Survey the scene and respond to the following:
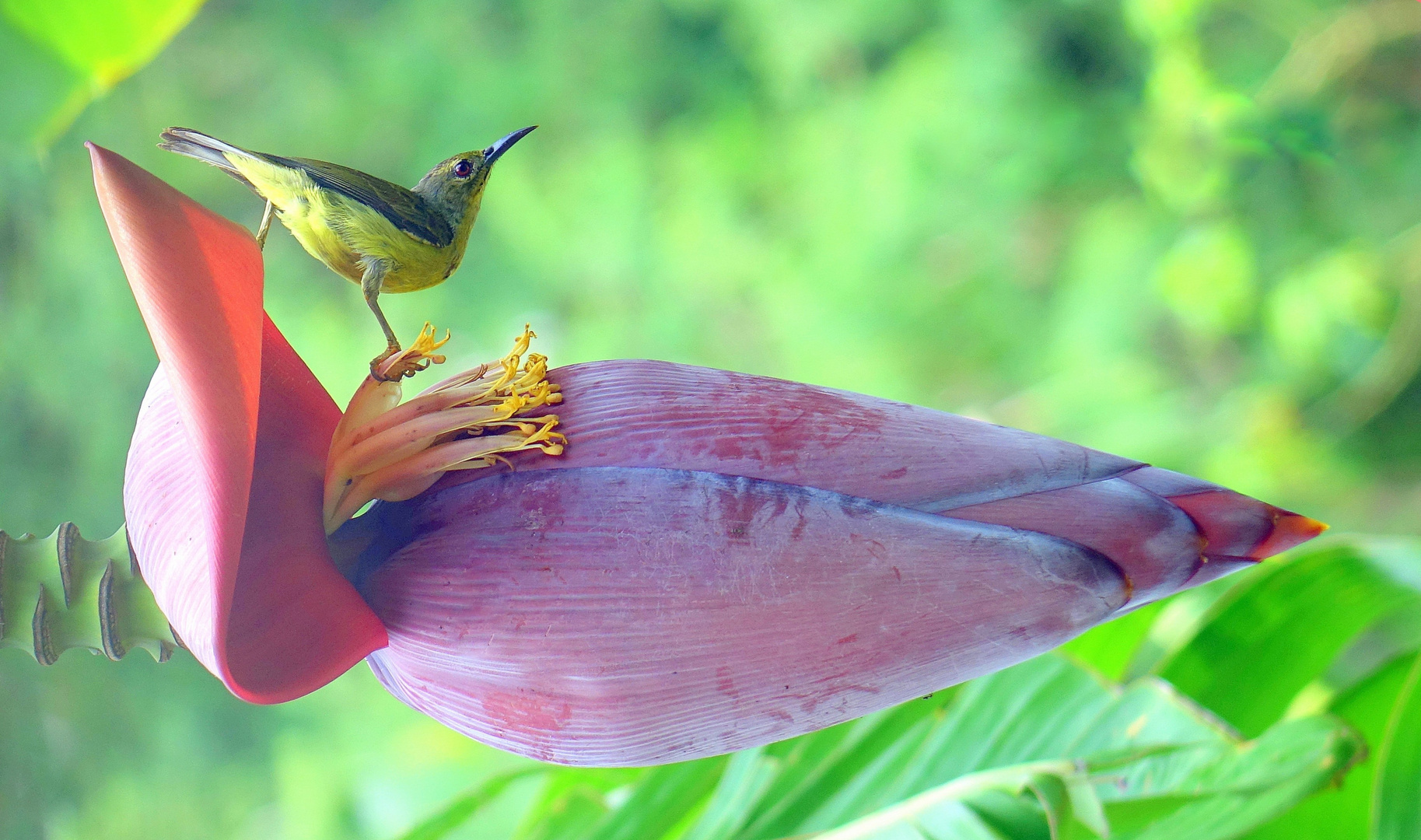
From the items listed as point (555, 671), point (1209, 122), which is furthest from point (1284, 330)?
point (555, 671)

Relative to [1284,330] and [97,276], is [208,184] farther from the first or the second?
[1284,330]

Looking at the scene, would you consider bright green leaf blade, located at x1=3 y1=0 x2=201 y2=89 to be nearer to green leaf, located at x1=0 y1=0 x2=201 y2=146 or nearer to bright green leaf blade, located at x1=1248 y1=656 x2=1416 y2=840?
green leaf, located at x1=0 y1=0 x2=201 y2=146

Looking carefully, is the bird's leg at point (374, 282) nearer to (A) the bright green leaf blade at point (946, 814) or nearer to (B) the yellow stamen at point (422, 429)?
(B) the yellow stamen at point (422, 429)

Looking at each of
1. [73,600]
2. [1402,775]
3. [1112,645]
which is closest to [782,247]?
[1112,645]

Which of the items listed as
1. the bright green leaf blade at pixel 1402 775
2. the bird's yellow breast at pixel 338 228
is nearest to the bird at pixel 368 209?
the bird's yellow breast at pixel 338 228

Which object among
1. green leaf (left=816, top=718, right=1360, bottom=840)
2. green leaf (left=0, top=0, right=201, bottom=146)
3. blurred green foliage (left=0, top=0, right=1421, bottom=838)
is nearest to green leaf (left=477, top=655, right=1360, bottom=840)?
green leaf (left=816, top=718, right=1360, bottom=840)

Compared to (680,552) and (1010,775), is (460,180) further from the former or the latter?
(1010,775)
